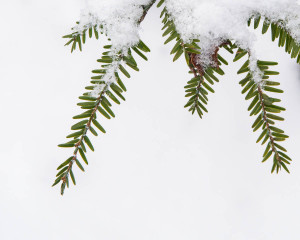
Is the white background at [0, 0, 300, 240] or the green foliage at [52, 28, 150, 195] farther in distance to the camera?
the white background at [0, 0, 300, 240]

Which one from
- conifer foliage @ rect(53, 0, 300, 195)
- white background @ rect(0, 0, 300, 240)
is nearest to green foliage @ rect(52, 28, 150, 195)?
conifer foliage @ rect(53, 0, 300, 195)

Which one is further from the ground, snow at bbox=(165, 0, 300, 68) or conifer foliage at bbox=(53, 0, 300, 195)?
snow at bbox=(165, 0, 300, 68)

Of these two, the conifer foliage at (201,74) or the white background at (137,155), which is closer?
the conifer foliage at (201,74)

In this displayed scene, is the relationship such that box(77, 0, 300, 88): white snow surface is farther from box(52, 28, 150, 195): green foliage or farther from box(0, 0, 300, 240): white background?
box(0, 0, 300, 240): white background

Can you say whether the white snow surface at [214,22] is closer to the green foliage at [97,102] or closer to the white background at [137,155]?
the green foliage at [97,102]

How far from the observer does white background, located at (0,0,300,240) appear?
1234mm

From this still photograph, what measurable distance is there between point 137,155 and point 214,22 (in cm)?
83

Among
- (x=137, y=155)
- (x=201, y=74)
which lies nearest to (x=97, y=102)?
(x=201, y=74)

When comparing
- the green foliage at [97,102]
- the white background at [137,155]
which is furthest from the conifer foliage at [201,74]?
the white background at [137,155]

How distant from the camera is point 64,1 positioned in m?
1.31

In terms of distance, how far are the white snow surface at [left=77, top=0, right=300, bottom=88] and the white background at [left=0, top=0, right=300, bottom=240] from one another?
714 millimetres

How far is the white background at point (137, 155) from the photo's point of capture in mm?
1234

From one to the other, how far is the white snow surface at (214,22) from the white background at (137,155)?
714mm

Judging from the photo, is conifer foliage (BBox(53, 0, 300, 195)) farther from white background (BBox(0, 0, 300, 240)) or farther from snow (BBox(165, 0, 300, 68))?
white background (BBox(0, 0, 300, 240))
